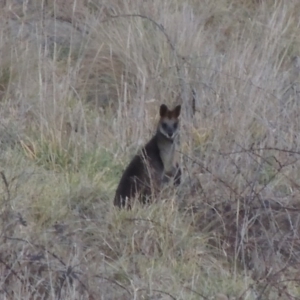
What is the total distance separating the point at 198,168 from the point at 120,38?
211cm

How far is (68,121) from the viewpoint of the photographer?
7.37 m

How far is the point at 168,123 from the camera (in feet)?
22.3

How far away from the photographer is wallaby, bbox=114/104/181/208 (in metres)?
6.11

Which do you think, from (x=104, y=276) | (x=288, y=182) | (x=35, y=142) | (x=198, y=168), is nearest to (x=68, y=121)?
(x=35, y=142)

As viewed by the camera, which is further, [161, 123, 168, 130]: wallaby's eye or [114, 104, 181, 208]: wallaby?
[161, 123, 168, 130]: wallaby's eye

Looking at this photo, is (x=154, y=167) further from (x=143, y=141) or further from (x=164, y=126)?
(x=143, y=141)

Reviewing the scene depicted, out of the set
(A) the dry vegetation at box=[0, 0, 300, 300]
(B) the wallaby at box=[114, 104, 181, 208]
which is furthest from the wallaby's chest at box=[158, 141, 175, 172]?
(A) the dry vegetation at box=[0, 0, 300, 300]

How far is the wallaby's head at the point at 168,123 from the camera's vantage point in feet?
21.9

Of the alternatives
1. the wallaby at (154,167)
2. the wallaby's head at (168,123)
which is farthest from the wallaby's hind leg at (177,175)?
the wallaby's head at (168,123)

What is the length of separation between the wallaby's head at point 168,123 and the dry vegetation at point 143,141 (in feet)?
0.67

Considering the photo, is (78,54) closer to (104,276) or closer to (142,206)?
(142,206)

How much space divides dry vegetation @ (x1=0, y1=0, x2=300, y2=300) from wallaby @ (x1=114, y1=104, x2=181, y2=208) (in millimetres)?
114

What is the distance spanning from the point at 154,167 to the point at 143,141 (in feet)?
2.79

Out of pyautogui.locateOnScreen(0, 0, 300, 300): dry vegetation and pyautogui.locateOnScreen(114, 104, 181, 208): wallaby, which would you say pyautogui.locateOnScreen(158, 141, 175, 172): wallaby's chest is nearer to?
pyautogui.locateOnScreen(114, 104, 181, 208): wallaby
